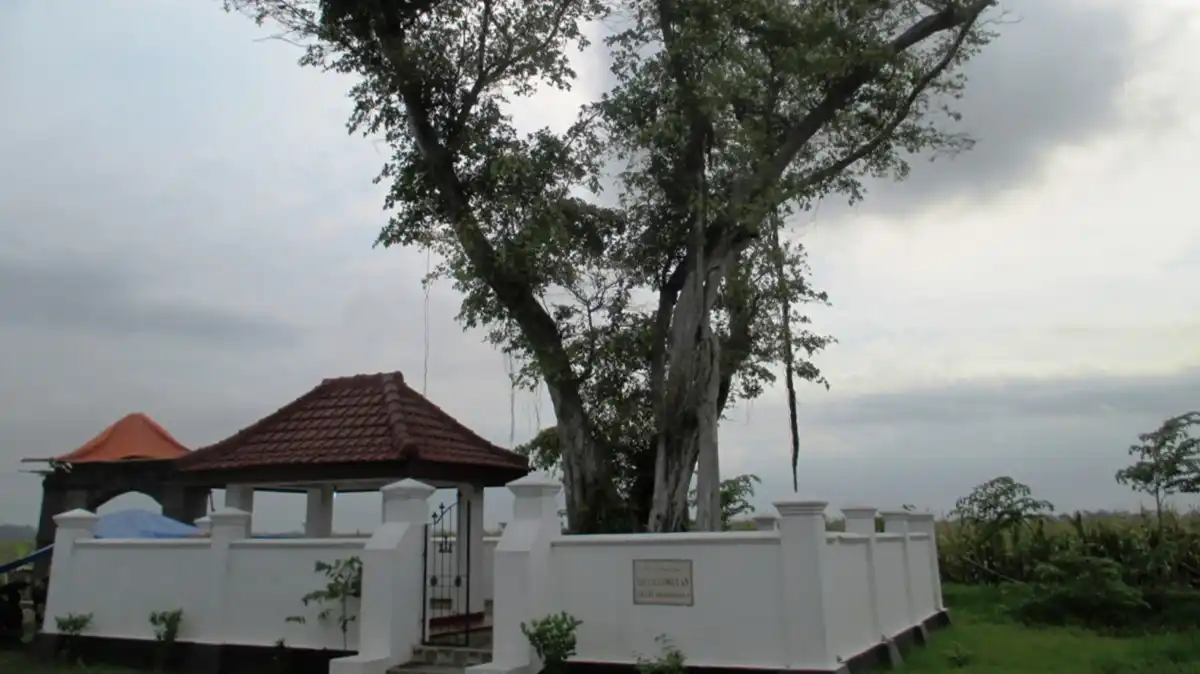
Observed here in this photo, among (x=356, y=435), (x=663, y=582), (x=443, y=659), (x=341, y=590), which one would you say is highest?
(x=356, y=435)

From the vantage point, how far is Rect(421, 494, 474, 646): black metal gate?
37.6ft

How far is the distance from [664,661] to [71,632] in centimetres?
875

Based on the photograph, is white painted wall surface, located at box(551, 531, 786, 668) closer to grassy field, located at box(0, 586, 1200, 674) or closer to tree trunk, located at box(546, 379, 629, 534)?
grassy field, located at box(0, 586, 1200, 674)

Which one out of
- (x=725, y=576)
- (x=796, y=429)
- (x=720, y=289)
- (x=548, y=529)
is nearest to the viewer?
(x=725, y=576)

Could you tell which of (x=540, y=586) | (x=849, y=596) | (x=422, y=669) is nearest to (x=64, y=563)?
(x=422, y=669)

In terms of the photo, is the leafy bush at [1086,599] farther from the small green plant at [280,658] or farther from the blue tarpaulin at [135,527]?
the blue tarpaulin at [135,527]

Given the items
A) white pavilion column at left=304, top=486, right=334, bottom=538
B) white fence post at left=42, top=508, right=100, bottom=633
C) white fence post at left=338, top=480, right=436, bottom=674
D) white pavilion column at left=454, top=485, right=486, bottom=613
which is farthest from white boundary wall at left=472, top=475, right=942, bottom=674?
white fence post at left=42, top=508, right=100, bottom=633

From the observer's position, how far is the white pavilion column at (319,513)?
14570 mm

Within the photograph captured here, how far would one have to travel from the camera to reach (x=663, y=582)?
973cm

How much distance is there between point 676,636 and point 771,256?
812 cm

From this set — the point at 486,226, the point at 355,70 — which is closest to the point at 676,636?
the point at 486,226

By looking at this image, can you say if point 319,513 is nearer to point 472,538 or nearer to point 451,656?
point 472,538

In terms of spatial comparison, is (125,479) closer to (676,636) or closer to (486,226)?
(486,226)

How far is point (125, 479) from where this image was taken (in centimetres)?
2188
